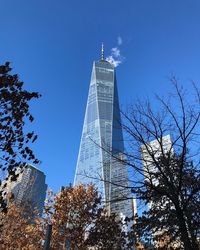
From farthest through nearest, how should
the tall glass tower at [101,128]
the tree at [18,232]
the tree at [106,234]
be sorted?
the tree at [18,232] < the tree at [106,234] < the tall glass tower at [101,128]

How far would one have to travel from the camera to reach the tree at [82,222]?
52.0ft

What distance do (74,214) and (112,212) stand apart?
225cm

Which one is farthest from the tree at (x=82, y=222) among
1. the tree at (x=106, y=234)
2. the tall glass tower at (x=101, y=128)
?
the tall glass tower at (x=101, y=128)

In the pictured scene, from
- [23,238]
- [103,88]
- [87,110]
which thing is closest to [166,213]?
[23,238]

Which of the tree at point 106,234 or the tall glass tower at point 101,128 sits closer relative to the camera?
the tall glass tower at point 101,128

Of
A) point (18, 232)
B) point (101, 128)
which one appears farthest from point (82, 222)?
point (101, 128)

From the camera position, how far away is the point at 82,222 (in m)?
16.7

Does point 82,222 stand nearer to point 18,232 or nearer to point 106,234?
point 106,234

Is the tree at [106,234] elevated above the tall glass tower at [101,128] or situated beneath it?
situated beneath

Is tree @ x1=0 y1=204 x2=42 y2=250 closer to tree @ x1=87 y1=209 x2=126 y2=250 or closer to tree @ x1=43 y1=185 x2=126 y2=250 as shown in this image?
tree @ x1=43 y1=185 x2=126 y2=250

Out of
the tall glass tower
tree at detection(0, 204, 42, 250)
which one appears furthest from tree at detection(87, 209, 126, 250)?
the tall glass tower

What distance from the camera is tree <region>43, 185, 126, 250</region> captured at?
52.0 ft

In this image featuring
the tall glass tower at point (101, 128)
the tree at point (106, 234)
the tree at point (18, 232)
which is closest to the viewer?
the tall glass tower at point (101, 128)

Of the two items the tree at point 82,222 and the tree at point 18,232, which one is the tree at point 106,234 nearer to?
the tree at point 82,222
